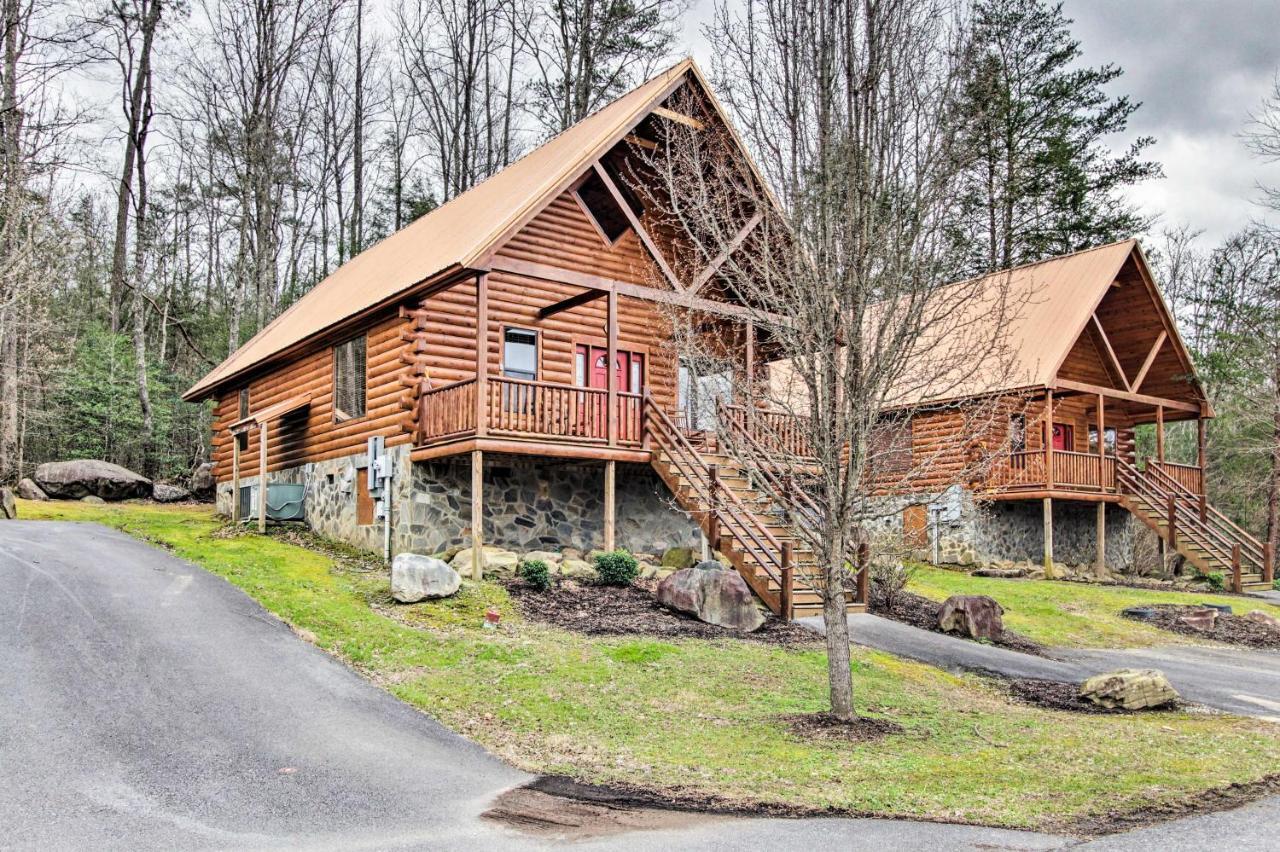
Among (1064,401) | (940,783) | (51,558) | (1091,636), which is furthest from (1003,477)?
(51,558)

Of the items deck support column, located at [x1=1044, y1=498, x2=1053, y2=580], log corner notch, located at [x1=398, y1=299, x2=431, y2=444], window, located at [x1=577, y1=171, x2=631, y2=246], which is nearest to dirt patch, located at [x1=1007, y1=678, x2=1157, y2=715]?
log corner notch, located at [x1=398, y1=299, x2=431, y2=444]

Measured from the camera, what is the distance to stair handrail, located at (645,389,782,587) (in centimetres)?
1471

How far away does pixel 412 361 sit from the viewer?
17125mm

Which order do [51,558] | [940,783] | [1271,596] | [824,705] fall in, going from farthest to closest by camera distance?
1. [1271,596]
2. [51,558]
3. [824,705]
4. [940,783]

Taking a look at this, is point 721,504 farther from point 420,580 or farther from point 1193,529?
point 1193,529

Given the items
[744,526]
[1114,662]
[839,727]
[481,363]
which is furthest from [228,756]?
[1114,662]

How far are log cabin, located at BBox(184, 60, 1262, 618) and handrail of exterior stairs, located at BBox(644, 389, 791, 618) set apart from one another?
0.04 metres

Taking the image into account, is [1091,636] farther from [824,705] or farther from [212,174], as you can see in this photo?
[212,174]

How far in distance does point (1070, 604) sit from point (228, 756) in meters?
16.7

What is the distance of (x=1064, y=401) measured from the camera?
95.7ft

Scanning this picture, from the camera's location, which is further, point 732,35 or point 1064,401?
point 1064,401

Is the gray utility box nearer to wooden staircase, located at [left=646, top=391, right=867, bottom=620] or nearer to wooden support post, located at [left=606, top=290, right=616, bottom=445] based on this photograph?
wooden support post, located at [left=606, top=290, right=616, bottom=445]

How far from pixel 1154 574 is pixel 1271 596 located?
4.76 meters

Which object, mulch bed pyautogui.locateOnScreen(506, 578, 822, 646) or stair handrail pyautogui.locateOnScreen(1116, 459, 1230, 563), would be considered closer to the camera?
mulch bed pyautogui.locateOnScreen(506, 578, 822, 646)
